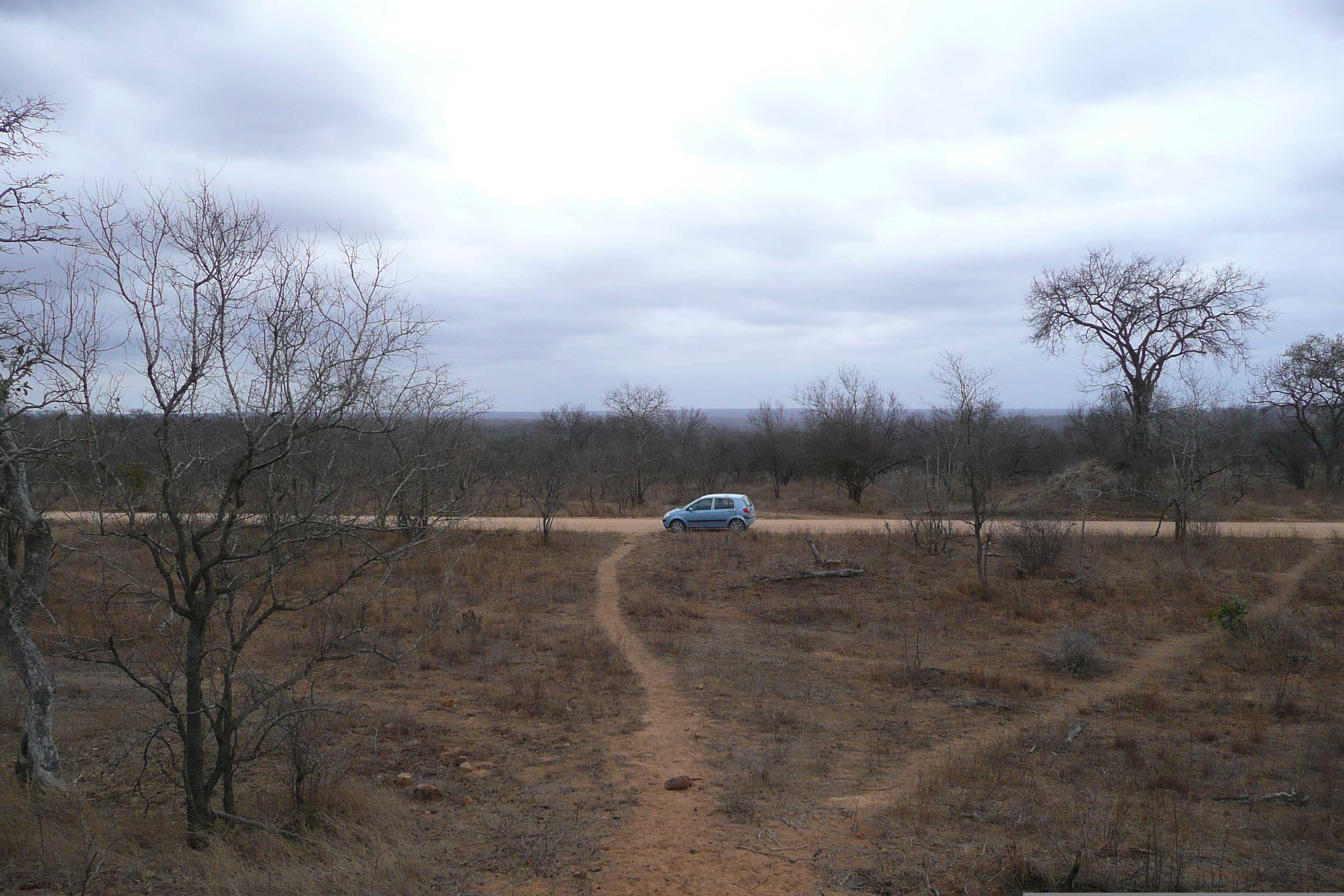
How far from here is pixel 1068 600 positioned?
50.6 ft

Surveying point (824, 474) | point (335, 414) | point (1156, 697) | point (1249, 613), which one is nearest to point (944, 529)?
point (1249, 613)

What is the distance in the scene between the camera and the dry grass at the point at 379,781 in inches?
211

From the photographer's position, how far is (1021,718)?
9234 millimetres

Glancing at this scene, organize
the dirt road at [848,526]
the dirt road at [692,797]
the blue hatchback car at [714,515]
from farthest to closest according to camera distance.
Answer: the blue hatchback car at [714,515], the dirt road at [848,526], the dirt road at [692,797]

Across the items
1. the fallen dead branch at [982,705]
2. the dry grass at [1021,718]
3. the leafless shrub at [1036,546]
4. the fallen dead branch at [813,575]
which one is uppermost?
the leafless shrub at [1036,546]

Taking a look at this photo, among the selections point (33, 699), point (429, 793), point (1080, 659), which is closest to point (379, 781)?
point (429, 793)

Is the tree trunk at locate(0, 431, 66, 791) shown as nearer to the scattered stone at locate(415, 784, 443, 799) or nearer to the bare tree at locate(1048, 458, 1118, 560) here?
the scattered stone at locate(415, 784, 443, 799)

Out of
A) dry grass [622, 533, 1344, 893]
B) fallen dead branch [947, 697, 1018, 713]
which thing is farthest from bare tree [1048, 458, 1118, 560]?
fallen dead branch [947, 697, 1018, 713]

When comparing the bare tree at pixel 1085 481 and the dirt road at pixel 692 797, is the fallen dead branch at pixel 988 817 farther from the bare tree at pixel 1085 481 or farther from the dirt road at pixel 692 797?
the bare tree at pixel 1085 481

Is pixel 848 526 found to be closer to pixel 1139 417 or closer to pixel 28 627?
pixel 1139 417

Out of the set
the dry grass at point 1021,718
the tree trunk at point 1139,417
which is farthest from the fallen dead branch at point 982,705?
the tree trunk at point 1139,417

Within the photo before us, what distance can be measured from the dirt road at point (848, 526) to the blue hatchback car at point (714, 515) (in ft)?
1.75

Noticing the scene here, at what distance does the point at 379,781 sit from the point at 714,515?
16218mm

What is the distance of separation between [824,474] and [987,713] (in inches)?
971
